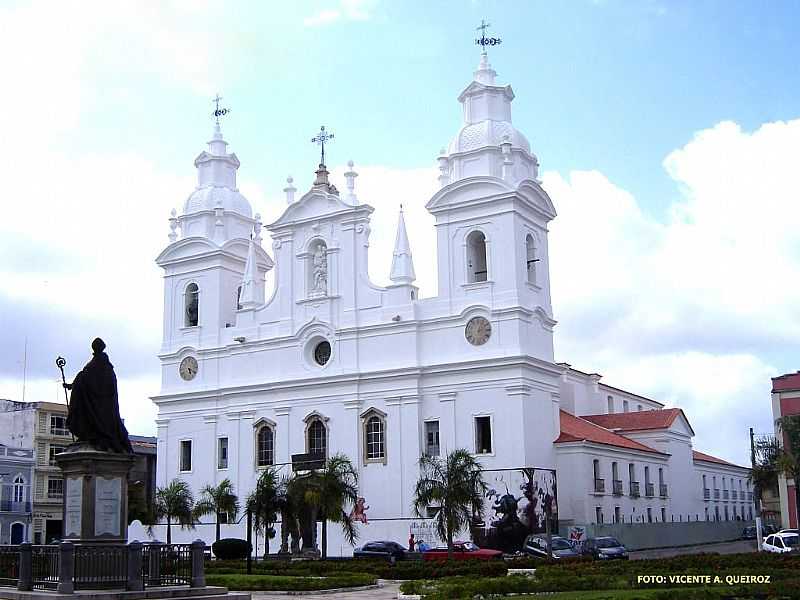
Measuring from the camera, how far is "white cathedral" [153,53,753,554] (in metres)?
48.1

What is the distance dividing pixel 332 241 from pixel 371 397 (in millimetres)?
8431

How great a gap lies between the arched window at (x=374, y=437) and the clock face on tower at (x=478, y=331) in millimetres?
6012

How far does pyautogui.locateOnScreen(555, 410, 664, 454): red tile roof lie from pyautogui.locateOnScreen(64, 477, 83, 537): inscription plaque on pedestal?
3191 cm

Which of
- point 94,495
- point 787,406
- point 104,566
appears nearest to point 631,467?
point 787,406

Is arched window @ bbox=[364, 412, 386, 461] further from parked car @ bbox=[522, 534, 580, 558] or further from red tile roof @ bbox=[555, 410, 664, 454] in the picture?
parked car @ bbox=[522, 534, 580, 558]

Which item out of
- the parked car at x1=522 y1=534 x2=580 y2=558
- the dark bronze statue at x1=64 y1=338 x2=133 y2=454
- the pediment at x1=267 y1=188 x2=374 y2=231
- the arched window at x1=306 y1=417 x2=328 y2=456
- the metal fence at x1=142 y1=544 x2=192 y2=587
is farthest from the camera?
the pediment at x1=267 y1=188 x2=374 y2=231

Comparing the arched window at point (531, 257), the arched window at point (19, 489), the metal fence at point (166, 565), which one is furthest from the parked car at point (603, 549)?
the arched window at point (19, 489)

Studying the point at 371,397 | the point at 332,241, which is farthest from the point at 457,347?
the point at 332,241

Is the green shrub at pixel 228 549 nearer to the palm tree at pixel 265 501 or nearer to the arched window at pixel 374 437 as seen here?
the palm tree at pixel 265 501

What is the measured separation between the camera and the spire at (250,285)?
56094mm

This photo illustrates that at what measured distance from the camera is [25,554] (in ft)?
67.0

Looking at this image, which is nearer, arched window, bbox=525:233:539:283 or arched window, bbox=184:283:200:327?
arched window, bbox=525:233:539:283

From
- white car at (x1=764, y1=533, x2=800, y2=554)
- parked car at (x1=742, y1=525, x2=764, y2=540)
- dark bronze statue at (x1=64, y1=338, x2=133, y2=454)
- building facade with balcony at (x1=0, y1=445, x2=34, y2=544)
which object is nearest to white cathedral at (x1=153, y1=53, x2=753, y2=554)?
white car at (x1=764, y1=533, x2=800, y2=554)

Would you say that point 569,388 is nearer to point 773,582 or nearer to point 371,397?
point 371,397
